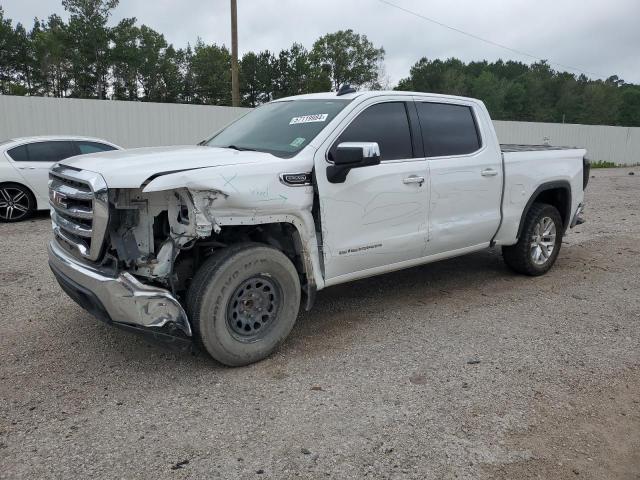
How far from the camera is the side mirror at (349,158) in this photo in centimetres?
379

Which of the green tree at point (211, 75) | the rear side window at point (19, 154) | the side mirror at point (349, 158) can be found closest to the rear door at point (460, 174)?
the side mirror at point (349, 158)

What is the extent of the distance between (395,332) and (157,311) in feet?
6.68

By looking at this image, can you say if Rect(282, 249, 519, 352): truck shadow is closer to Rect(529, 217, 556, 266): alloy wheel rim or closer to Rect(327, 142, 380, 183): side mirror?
Rect(529, 217, 556, 266): alloy wheel rim

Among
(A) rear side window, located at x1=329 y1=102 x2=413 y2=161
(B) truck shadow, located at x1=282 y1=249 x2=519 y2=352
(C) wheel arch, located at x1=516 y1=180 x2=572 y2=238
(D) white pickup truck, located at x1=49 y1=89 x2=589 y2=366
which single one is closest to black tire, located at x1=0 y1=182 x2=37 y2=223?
(D) white pickup truck, located at x1=49 y1=89 x2=589 y2=366

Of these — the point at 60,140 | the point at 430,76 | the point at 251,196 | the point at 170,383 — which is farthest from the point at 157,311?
the point at 430,76

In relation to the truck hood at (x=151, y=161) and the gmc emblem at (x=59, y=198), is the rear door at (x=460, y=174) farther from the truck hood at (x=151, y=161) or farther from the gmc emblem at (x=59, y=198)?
the gmc emblem at (x=59, y=198)

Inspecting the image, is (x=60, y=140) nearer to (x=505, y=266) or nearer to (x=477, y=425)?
(x=505, y=266)

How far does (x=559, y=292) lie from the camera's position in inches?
221

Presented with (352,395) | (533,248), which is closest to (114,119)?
(533,248)

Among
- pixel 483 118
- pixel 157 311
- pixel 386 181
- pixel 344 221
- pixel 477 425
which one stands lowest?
pixel 477 425

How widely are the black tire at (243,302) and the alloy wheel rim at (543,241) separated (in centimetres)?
333

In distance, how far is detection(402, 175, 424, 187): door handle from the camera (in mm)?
4452

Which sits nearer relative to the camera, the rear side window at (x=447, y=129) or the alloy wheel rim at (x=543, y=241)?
the rear side window at (x=447, y=129)

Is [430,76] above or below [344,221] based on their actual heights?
above
